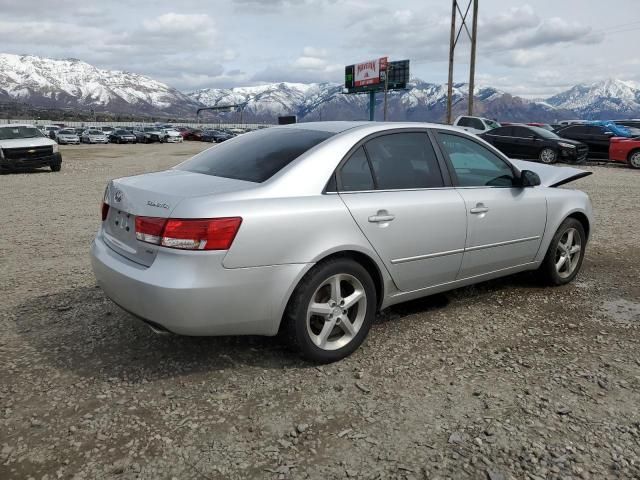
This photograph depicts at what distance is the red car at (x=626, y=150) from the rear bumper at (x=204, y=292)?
19680 millimetres

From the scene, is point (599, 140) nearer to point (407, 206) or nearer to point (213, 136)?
point (407, 206)

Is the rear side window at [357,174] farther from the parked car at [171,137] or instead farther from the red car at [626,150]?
the parked car at [171,137]

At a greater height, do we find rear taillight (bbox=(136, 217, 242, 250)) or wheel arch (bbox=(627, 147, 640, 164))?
wheel arch (bbox=(627, 147, 640, 164))

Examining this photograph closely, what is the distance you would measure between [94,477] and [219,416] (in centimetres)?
69

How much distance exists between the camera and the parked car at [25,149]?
1698cm

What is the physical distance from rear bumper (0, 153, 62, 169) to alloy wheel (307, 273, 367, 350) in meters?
16.8

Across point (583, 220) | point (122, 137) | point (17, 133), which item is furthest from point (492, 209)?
point (122, 137)

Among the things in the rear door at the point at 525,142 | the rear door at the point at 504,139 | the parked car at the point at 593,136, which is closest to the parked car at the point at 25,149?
the rear door at the point at 504,139

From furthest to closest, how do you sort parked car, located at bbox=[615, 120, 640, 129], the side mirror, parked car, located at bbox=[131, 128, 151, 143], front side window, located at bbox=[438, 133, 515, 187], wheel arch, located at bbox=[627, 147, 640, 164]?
parked car, located at bbox=[131, 128, 151, 143] → parked car, located at bbox=[615, 120, 640, 129] → wheel arch, located at bbox=[627, 147, 640, 164] → the side mirror → front side window, located at bbox=[438, 133, 515, 187]

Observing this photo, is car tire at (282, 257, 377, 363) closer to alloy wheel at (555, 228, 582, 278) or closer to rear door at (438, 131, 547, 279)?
rear door at (438, 131, 547, 279)

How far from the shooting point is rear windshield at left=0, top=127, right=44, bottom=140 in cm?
1777

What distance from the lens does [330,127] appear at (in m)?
3.97

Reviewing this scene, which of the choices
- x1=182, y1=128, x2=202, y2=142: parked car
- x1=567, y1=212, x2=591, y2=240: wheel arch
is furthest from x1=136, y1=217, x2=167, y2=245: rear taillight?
x1=182, y1=128, x2=202, y2=142: parked car

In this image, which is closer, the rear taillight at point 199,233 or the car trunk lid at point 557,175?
the rear taillight at point 199,233
